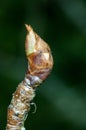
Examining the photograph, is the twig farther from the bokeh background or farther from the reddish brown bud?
the bokeh background

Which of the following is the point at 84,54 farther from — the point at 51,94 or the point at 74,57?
the point at 51,94

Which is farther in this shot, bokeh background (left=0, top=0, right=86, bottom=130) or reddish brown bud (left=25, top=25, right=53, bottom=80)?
bokeh background (left=0, top=0, right=86, bottom=130)

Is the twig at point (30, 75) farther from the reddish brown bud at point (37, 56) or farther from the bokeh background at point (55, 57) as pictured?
the bokeh background at point (55, 57)

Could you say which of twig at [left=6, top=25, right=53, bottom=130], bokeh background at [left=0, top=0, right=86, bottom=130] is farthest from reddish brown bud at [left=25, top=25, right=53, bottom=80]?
bokeh background at [left=0, top=0, right=86, bottom=130]

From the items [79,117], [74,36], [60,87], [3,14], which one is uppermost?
[3,14]

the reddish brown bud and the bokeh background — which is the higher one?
the bokeh background

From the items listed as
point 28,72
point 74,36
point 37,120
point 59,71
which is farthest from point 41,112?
point 28,72

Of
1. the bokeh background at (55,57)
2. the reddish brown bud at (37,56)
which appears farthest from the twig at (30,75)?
the bokeh background at (55,57)
